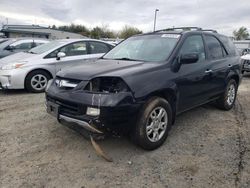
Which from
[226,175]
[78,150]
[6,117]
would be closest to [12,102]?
[6,117]

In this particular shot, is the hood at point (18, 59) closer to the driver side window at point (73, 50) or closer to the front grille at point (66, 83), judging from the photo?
the driver side window at point (73, 50)

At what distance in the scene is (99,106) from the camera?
10.5 ft

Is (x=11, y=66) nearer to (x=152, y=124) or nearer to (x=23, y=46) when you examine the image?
(x=23, y=46)

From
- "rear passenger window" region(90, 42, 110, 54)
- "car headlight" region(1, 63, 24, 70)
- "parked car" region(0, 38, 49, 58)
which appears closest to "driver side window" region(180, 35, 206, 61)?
"rear passenger window" region(90, 42, 110, 54)

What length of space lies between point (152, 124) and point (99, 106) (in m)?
0.90

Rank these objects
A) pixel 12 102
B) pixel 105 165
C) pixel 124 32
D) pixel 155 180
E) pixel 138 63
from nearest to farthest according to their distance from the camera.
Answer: pixel 155 180 < pixel 105 165 < pixel 138 63 < pixel 12 102 < pixel 124 32

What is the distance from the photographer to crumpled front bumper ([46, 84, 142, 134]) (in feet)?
10.5

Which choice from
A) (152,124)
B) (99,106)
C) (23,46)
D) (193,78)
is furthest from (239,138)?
(23,46)

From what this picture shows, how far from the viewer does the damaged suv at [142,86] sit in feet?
10.8

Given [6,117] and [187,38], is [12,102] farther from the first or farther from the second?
[187,38]

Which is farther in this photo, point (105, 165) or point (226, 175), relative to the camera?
point (105, 165)

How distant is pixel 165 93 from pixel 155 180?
1.36 meters

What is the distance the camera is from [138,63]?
4.01 m

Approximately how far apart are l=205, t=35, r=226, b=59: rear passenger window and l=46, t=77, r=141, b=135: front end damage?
2.46m
